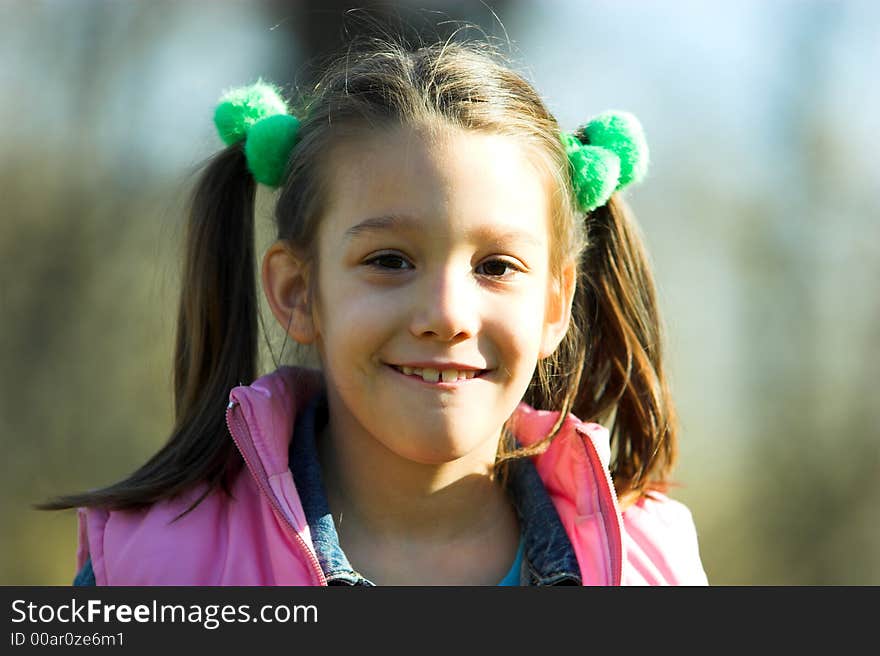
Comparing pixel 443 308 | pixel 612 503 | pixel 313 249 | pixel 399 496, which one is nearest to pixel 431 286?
pixel 443 308

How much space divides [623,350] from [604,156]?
453 mm

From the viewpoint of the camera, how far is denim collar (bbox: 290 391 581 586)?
6.79 feet

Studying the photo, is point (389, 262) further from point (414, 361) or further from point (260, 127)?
point (260, 127)

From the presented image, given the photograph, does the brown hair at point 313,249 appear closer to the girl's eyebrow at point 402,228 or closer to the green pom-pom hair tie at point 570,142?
the green pom-pom hair tie at point 570,142

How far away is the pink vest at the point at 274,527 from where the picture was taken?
6.70 ft

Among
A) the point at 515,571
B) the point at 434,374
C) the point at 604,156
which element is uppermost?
the point at 604,156

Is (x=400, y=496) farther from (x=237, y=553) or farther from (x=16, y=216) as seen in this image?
(x=16, y=216)

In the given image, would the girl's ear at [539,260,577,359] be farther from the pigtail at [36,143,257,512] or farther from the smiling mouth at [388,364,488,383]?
the pigtail at [36,143,257,512]

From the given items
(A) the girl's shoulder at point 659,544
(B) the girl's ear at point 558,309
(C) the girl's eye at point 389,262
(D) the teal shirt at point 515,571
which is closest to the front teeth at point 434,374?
(C) the girl's eye at point 389,262

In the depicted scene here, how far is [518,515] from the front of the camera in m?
2.32
